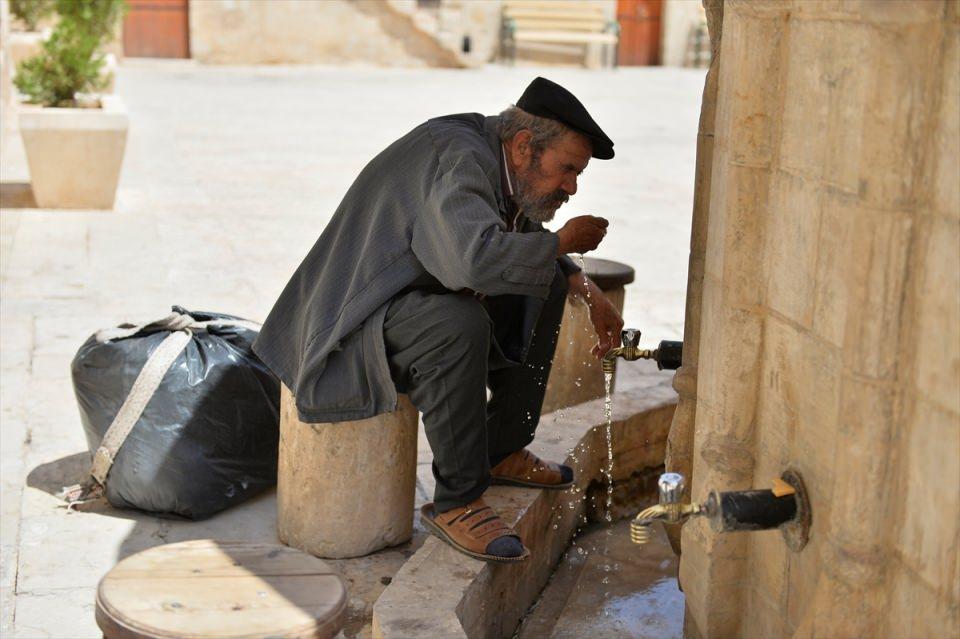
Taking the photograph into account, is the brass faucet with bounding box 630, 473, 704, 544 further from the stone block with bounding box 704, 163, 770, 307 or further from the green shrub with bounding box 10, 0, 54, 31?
the green shrub with bounding box 10, 0, 54, 31

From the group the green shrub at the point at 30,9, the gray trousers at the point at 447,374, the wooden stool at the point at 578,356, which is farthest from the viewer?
the green shrub at the point at 30,9

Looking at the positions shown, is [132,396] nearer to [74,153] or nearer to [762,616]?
[762,616]

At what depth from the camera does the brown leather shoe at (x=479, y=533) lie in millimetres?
3391

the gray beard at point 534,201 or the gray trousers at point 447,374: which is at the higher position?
the gray beard at point 534,201

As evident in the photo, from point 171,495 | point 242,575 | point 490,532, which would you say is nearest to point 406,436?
point 490,532

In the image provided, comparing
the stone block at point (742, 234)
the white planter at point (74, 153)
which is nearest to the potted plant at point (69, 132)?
the white planter at point (74, 153)

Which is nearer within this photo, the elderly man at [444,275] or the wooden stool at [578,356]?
the elderly man at [444,275]

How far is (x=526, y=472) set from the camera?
393 cm

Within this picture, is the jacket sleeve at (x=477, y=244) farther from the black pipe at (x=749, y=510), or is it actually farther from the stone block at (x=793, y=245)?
the black pipe at (x=749, y=510)

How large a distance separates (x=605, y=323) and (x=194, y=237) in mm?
4938

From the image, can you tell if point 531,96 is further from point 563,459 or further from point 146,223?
point 146,223

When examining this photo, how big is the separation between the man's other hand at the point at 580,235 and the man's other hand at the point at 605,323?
1.77ft

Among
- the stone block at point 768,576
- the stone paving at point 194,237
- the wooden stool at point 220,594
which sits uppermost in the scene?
the wooden stool at point 220,594

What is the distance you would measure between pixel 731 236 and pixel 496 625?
1.22m
